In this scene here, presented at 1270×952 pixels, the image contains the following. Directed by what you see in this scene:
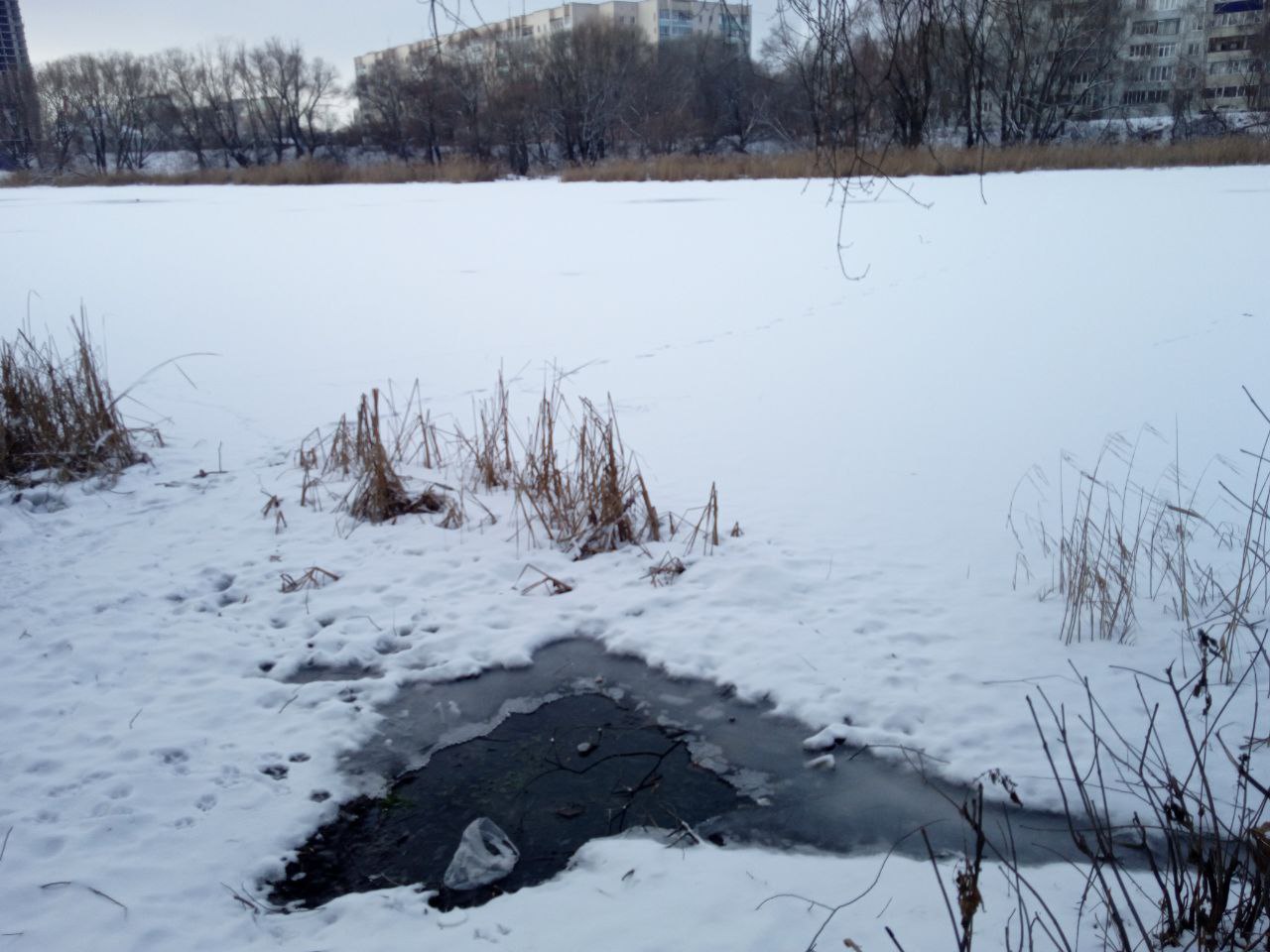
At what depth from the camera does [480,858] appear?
260 cm

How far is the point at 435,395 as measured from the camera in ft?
23.5

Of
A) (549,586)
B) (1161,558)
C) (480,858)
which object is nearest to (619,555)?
(549,586)

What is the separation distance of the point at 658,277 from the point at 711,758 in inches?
360

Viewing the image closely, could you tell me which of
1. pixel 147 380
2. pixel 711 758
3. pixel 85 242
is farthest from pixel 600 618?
pixel 85 242

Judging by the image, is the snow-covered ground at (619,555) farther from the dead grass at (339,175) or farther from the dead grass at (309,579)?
the dead grass at (339,175)

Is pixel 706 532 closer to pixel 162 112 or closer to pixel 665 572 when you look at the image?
pixel 665 572

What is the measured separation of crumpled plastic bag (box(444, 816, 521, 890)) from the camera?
8.34 ft

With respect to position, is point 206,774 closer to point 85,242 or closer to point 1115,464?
point 1115,464

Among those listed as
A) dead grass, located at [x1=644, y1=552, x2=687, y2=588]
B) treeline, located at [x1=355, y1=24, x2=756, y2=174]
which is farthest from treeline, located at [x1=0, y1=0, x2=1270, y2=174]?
dead grass, located at [x1=644, y1=552, x2=687, y2=588]

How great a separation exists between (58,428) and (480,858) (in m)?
4.45

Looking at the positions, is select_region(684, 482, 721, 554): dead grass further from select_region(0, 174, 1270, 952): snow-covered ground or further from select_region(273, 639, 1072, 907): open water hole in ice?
select_region(273, 639, 1072, 907): open water hole in ice

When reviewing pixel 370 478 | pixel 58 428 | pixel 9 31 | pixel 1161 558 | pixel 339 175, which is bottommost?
pixel 1161 558

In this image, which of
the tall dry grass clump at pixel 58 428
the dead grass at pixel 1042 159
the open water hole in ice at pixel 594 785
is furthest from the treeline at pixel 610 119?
the open water hole in ice at pixel 594 785

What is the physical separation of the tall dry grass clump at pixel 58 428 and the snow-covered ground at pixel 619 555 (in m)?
0.24
